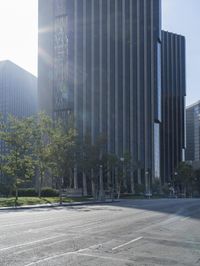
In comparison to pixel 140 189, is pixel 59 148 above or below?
above

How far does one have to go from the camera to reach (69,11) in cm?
13575

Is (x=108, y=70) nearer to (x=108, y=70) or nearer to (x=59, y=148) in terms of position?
(x=108, y=70)

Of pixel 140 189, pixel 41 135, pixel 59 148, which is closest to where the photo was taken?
pixel 59 148

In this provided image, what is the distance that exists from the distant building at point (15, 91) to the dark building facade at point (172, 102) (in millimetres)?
54619

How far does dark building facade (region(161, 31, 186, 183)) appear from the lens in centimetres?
17862

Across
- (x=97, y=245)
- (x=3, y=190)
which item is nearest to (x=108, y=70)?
(x=3, y=190)

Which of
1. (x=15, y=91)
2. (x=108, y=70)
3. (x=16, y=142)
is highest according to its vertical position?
(x=108, y=70)

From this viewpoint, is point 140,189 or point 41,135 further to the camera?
point 140,189

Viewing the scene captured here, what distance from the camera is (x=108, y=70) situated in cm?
13188

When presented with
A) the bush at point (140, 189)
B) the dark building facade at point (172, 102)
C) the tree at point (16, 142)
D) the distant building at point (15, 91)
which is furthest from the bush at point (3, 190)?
the dark building facade at point (172, 102)

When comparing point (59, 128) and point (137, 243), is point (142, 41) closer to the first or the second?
point (59, 128)

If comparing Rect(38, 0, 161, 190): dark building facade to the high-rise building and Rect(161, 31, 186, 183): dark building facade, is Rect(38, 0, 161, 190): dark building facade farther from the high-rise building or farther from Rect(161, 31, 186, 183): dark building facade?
Rect(161, 31, 186, 183): dark building facade

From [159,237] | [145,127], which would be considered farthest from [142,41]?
[159,237]

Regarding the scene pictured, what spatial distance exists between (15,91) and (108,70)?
26.3m
